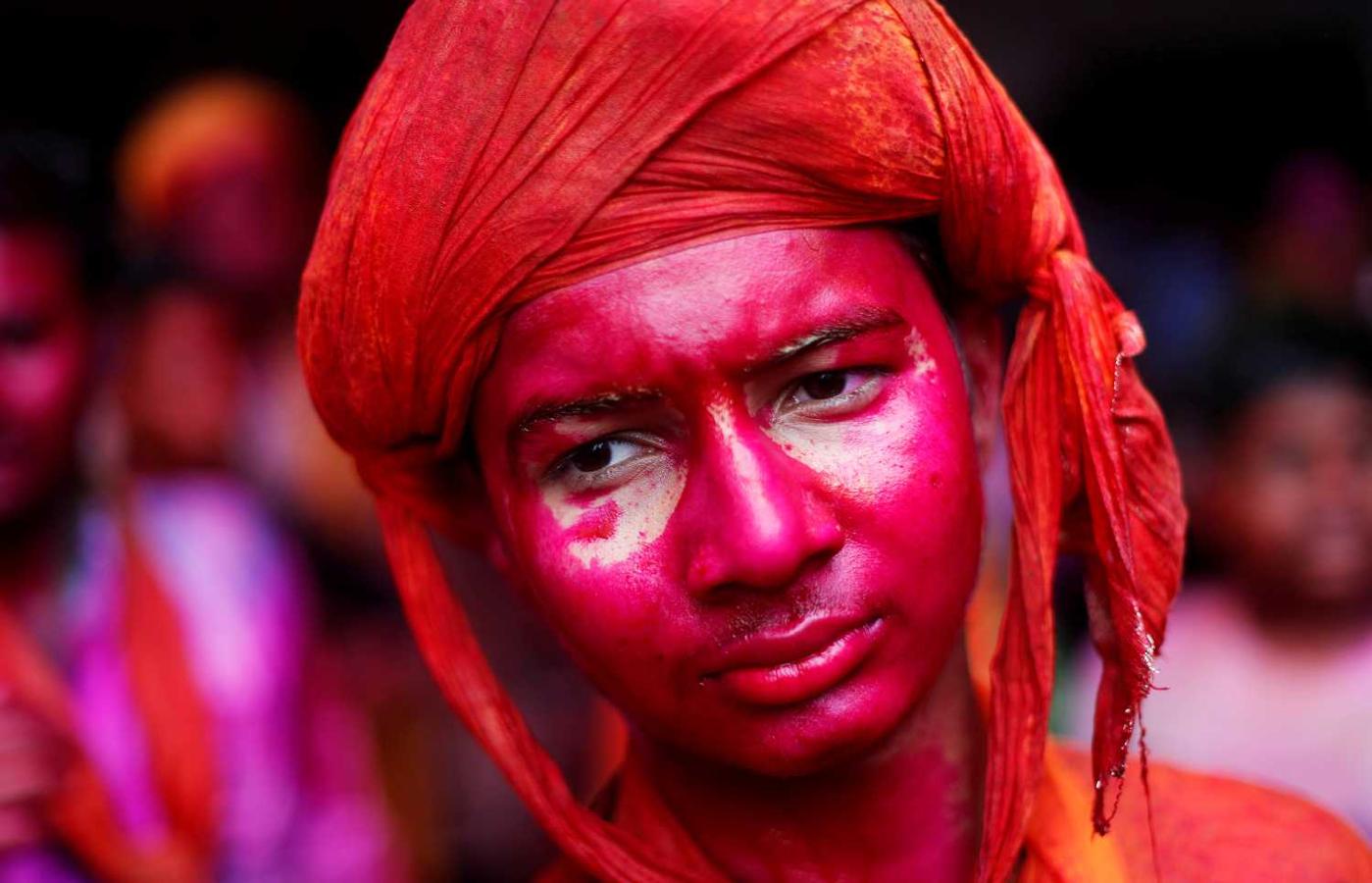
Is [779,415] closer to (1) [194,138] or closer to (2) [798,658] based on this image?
(2) [798,658]

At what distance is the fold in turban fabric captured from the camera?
1443mm

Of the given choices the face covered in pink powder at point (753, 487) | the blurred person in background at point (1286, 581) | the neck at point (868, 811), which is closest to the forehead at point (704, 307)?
the face covered in pink powder at point (753, 487)

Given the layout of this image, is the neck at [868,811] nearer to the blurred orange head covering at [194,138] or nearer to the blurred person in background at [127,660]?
the blurred person in background at [127,660]

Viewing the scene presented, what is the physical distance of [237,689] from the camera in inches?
142

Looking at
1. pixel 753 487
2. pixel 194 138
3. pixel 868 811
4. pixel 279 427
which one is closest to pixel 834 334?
pixel 753 487

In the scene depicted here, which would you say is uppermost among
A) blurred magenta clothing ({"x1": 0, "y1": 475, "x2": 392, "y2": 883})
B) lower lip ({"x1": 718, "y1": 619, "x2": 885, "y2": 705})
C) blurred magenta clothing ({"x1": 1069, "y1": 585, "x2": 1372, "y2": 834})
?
lower lip ({"x1": 718, "y1": 619, "x2": 885, "y2": 705})

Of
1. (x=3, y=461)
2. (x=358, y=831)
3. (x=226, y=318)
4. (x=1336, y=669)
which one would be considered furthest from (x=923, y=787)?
(x=226, y=318)

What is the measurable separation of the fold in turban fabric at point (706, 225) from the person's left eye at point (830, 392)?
0.15m

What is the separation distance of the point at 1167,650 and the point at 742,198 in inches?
125

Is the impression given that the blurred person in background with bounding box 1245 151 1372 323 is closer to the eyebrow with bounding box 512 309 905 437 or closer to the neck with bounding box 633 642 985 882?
the neck with bounding box 633 642 985 882

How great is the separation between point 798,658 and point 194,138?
328cm

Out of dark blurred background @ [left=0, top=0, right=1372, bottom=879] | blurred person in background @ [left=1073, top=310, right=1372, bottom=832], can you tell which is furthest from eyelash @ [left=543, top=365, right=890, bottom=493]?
blurred person in background @ [left=1073, top=310, right=1372, bottom=832]

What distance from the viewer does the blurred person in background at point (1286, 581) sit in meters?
3.84

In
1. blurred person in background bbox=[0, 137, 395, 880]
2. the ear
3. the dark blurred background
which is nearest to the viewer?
the ear
